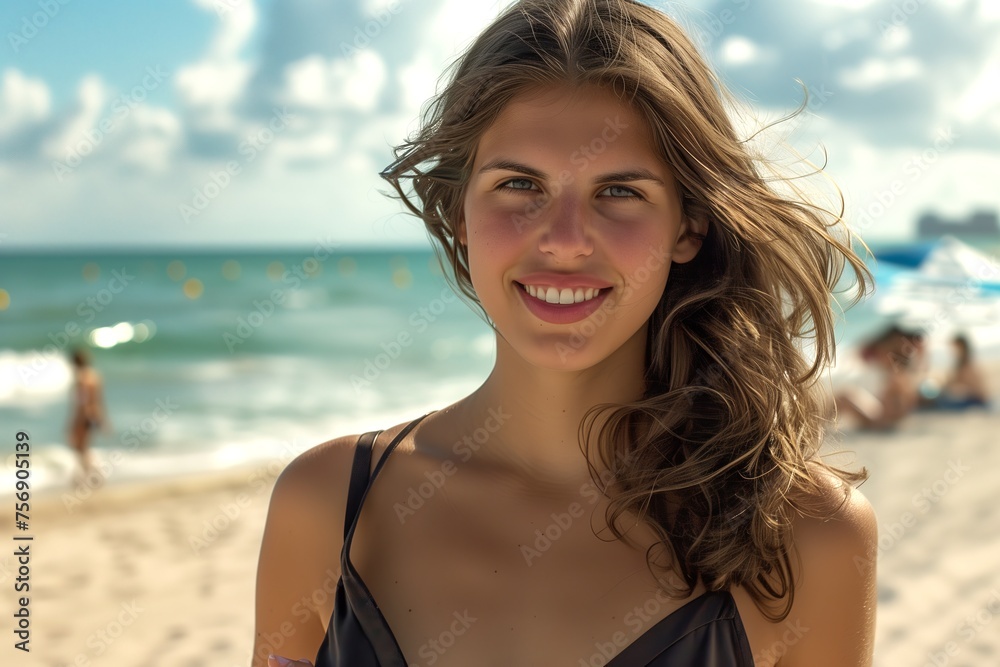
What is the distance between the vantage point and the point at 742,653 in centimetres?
174

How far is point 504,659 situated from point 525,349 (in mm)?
606

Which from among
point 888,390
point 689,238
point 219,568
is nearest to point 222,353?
point 219,568

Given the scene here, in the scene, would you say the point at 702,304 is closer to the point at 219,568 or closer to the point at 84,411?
the point at 219,568

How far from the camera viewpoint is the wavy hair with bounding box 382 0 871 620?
71.2 inches

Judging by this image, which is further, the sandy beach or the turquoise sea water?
the turquoise sea water

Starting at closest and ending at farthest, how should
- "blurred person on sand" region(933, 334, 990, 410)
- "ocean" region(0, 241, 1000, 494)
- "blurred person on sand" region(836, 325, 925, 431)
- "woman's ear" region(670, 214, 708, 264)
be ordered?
"woman's ear" region(670, 214, 708, 264) → "blurred person on sand" region(836, 325, 925, 431) → "blurred person on sand" region(933, 334, 990, 410) → "ocean" region(0, 241, 1000, 494)

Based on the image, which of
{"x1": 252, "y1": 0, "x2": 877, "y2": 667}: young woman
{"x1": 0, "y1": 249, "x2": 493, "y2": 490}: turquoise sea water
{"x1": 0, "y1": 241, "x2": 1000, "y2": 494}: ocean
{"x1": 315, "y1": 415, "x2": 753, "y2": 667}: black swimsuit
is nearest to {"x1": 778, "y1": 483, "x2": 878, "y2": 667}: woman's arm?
{"x1": 252, "y1": 0, "x2": 877, "y2": 667}: young woman

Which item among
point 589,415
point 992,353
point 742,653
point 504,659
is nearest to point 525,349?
point 589,415

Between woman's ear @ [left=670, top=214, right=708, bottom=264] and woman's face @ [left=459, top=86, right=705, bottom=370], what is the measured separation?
0.24 ft

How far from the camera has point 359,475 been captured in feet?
6.48

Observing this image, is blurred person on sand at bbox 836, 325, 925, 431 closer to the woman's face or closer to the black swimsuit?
the black swimsuit

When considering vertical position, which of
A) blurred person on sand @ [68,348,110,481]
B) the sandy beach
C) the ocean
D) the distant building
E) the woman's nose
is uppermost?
the distant building

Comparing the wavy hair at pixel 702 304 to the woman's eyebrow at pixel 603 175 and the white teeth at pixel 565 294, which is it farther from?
the white teeth at pixel 565 294

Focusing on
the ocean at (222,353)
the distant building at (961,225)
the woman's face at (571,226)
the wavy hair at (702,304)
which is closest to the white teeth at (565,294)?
the woman's face at (571,226)
